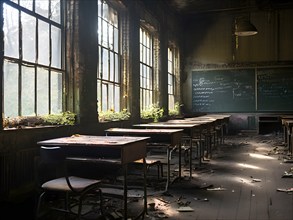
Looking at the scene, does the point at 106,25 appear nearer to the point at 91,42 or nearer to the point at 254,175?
the point at 91,42

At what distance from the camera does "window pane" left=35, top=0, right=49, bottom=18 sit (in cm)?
434

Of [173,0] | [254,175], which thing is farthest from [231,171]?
[173,0]

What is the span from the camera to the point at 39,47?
14.2ft

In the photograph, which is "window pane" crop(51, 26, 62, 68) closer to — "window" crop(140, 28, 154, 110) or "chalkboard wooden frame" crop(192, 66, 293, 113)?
"window" crop(140, 28, 154, 110)

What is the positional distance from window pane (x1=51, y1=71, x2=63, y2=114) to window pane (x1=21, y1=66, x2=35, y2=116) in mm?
449

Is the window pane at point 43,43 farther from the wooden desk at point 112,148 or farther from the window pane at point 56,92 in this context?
the wooden desk at point 112,148

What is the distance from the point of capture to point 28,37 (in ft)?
13.5

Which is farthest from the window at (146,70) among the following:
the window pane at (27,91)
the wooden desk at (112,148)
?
the wooden desk at (112,148)

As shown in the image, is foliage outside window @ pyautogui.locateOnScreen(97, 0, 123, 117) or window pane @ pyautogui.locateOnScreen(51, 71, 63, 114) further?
foliage outside window @ pyautogui.locateOnScreen(97, 0, 123, 117)

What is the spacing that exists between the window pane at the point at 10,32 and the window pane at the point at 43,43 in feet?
1.52

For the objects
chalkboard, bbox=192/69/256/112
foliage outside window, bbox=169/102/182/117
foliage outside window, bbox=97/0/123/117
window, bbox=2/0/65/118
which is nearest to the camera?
window, bbox=2/0/65/118

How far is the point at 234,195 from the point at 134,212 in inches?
51.7

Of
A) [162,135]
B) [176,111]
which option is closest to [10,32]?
[162,135]

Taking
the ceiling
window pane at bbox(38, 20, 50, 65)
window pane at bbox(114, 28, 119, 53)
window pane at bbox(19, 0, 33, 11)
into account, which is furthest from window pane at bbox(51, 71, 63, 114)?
the ceiling
